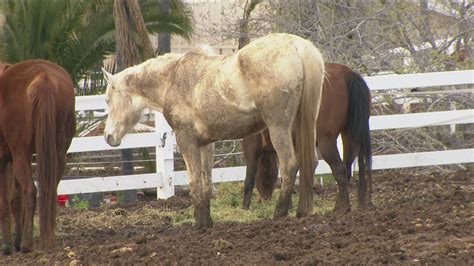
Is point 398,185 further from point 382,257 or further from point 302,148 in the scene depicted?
point 382,257

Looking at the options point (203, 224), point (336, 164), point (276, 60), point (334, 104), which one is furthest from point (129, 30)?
point (276, 60)

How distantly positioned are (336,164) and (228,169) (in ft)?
10.8

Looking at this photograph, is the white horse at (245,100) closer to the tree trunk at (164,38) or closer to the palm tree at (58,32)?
the palm tree at (58,32)

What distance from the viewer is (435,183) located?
1236 cm

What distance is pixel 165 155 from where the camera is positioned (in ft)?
42.8

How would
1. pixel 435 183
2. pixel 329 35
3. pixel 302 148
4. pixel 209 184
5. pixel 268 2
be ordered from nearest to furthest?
pixel 302 148 < pixel 209 184 < pixel 435 183 < pixel 329 35 < pixel 268 2

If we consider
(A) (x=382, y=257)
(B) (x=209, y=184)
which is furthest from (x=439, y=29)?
(A) (x=382, y=257)

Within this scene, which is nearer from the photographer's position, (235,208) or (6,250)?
(6,250)

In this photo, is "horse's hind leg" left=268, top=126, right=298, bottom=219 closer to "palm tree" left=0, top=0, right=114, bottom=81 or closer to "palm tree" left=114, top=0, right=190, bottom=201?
"palm tree" left=114, top=0, right=190, bottom=201

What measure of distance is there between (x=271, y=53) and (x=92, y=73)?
335 inches

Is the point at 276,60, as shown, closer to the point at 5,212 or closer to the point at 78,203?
the point at 5,212

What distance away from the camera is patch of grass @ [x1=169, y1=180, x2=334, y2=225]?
1060 cm

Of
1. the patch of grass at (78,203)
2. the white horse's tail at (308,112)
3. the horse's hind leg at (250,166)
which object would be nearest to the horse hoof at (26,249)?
the white horse's tail at (308,112)

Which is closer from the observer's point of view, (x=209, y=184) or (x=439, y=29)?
(x=209, y=184)
